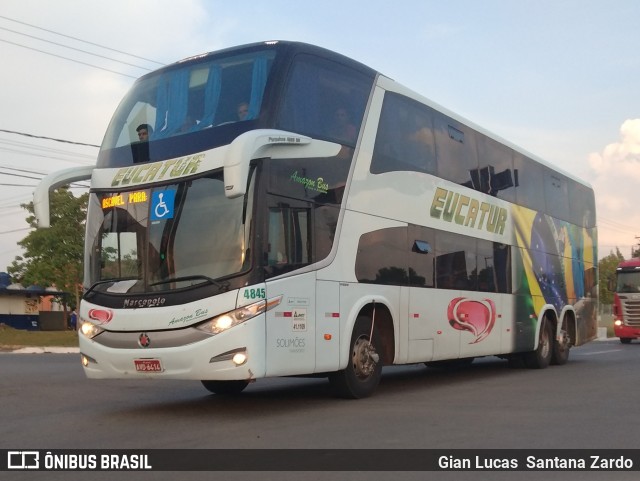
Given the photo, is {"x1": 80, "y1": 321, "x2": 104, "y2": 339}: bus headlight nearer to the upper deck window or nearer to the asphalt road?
the asphalt road

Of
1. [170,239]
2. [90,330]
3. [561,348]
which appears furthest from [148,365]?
[561,348]

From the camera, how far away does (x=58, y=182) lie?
33.5 ft

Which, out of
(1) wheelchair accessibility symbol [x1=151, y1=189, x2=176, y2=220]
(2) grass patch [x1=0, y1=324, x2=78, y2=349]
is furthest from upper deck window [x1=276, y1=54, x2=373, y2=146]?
(2) grass patch [x1=0, y1=324, x2=78, y2=349]

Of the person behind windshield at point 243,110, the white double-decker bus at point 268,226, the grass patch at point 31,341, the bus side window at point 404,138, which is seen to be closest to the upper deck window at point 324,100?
the white double-decker bus at point 268,226

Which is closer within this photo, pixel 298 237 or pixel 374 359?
pixel 298 237

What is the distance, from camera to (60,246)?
5031 centimetres

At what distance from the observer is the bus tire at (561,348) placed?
17.8 meters

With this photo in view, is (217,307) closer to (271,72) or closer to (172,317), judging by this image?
(172,317)

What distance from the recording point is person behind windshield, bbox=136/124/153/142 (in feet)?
33.0

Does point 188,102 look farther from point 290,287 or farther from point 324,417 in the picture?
point 324,417

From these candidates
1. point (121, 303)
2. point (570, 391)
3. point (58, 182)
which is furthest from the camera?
point (570, 391)

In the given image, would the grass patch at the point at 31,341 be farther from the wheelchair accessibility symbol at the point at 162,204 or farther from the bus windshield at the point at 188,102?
the wheelchair accessibility symbol at the point at 162,204

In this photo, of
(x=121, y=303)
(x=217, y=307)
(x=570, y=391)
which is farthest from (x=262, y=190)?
(x=570, y=391)

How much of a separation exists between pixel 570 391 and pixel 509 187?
5.22 metres
